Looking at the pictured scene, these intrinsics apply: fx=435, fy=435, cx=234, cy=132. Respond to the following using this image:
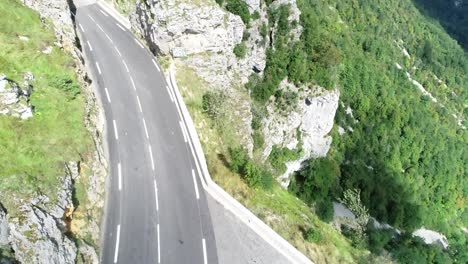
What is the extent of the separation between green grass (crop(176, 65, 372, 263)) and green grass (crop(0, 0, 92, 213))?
10.4 meters

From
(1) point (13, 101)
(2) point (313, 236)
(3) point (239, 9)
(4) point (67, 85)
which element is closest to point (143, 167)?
(4) point (67, 85)

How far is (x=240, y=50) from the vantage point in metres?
51.5

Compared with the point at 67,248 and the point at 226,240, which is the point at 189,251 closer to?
the point at 226,240

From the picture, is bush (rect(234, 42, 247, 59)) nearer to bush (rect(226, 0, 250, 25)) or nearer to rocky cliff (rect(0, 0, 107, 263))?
bush (rect(226, 0, 250, 25))

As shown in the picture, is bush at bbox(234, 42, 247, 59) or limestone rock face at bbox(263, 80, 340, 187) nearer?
bush at bbox(234, 42, 247, 59)

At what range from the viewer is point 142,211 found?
30172 millimetres

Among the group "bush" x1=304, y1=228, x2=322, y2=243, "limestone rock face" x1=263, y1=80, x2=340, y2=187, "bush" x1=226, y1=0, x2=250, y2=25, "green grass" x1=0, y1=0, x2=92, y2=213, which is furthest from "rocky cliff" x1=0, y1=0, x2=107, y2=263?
"limestone rock face" x1=263, y1=80, x2=340, y2=187

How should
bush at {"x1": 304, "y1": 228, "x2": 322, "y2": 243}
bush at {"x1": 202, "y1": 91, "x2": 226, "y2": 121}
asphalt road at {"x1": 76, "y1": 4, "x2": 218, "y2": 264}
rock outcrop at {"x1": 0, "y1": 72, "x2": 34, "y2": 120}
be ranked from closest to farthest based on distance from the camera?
1. rock outcrop at {"x1": 0, "y1": 72, "x2": 34, "y2": 120}
2. asphalt road at {"x1": 76, "y1": 4, "x2": 218, "y2": 264}
3. bush at {"x1": 304, "y1": 228, "x2": 322, "y2": 243}
4. bush at {"x1": 202, "y1": 91, "x2": 226, "y2": 121}

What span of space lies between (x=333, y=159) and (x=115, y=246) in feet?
184

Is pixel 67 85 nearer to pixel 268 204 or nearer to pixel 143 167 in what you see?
pixel 143 167

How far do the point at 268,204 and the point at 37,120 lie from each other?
1781 centimetres

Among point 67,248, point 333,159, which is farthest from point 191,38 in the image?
point 333,159

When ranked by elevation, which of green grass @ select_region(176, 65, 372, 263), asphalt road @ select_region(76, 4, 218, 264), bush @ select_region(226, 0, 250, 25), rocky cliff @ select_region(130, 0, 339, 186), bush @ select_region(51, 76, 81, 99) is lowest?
asphalt road @ select_region(76, 4, 218, 264)

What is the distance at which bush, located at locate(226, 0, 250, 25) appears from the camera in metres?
52.4
